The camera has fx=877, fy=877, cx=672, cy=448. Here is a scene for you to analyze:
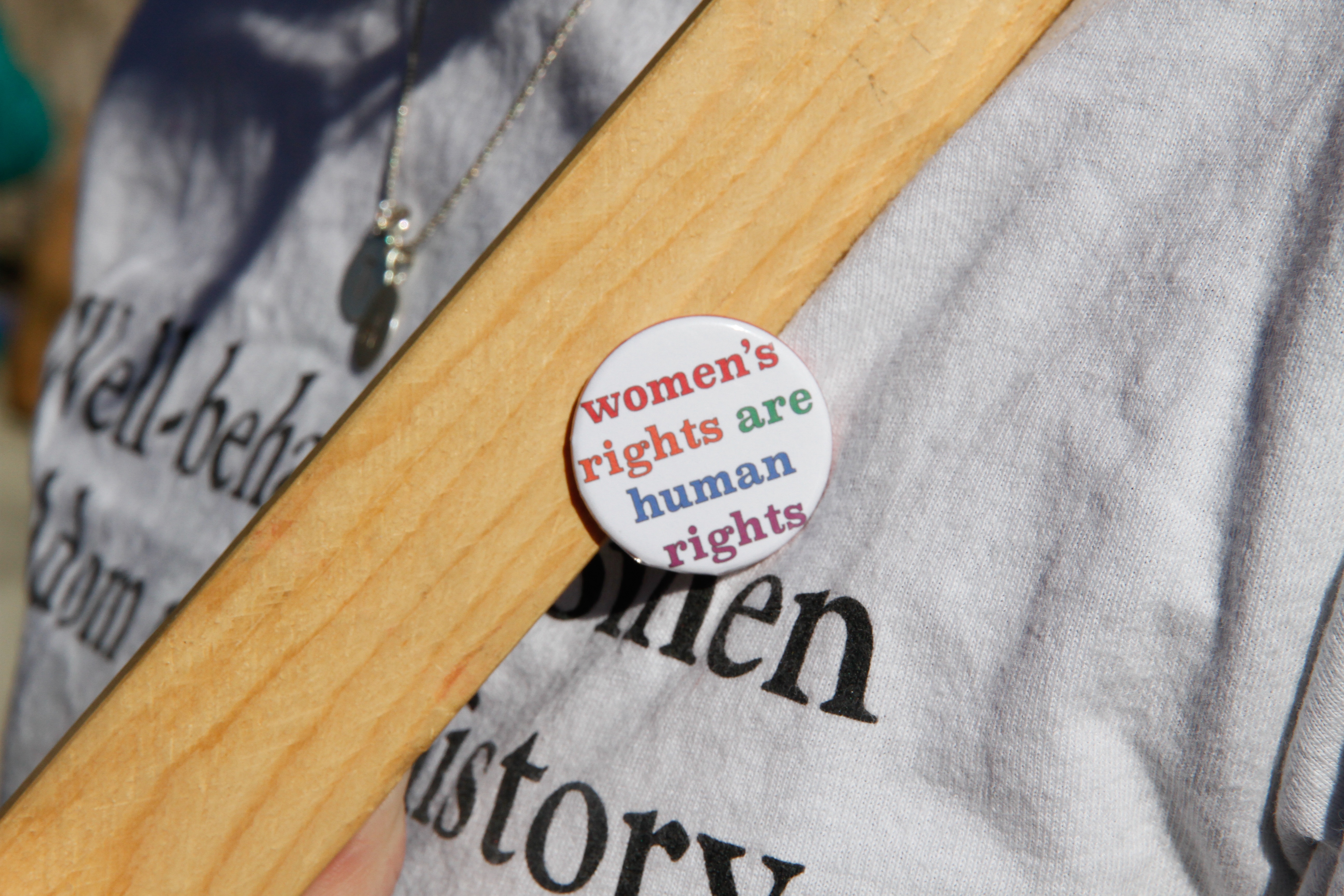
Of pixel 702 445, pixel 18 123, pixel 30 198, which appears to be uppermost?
pixel 18 123

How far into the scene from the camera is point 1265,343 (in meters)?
0.35

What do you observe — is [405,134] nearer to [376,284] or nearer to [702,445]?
[376,284]

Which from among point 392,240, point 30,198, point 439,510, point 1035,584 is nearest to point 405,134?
point 392,240

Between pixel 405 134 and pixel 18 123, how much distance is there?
5.07 ft

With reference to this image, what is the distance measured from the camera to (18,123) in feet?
5.48

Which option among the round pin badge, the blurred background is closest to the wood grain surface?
the round pin badge

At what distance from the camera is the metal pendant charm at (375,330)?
573mm

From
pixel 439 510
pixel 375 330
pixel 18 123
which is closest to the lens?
pixel 439 510

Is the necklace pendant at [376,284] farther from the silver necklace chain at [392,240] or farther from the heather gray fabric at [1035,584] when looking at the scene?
the heather gray fabric at [1035,584]

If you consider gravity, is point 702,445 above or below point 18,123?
below

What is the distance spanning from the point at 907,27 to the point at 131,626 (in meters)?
0.62

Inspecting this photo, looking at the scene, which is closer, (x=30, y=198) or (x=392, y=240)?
(x=392, y=240)

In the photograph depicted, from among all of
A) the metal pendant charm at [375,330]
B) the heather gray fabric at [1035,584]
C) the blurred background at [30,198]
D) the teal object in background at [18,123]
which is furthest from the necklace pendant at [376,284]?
the teal object in background at [18,123]

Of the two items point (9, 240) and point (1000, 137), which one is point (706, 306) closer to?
point (1000, 137)
